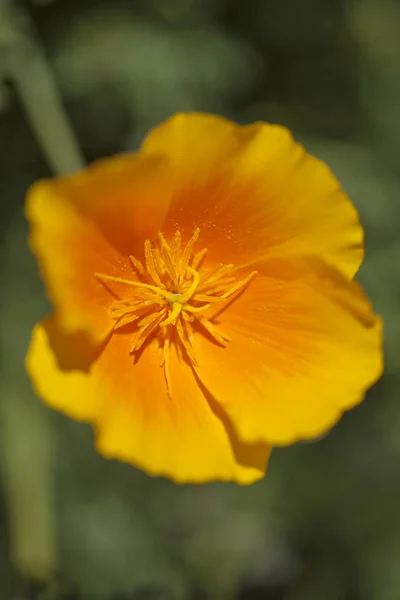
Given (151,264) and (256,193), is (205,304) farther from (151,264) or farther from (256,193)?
(256,193)

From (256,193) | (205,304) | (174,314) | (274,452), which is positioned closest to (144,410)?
(174,314)

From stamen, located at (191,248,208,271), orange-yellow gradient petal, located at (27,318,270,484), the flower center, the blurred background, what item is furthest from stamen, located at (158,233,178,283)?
the blurred background

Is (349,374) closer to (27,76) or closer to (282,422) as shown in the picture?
(282,422)

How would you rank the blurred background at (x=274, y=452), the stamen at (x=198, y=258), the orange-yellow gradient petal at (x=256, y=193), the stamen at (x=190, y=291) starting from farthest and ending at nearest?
1. the blurred background at (x=274, y=452)
2. the stamen at (x=198, y=258)
3. the stamen at (x=190, y=291)
4. the orange-yellow gradient petal at (x=256, y=193)

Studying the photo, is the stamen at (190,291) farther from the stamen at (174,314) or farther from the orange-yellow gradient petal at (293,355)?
the orange-yellow gradient petal at (293,355)

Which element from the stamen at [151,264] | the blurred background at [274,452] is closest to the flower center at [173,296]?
the stamen at [151,264]

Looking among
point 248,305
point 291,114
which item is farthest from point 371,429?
point 248,305
